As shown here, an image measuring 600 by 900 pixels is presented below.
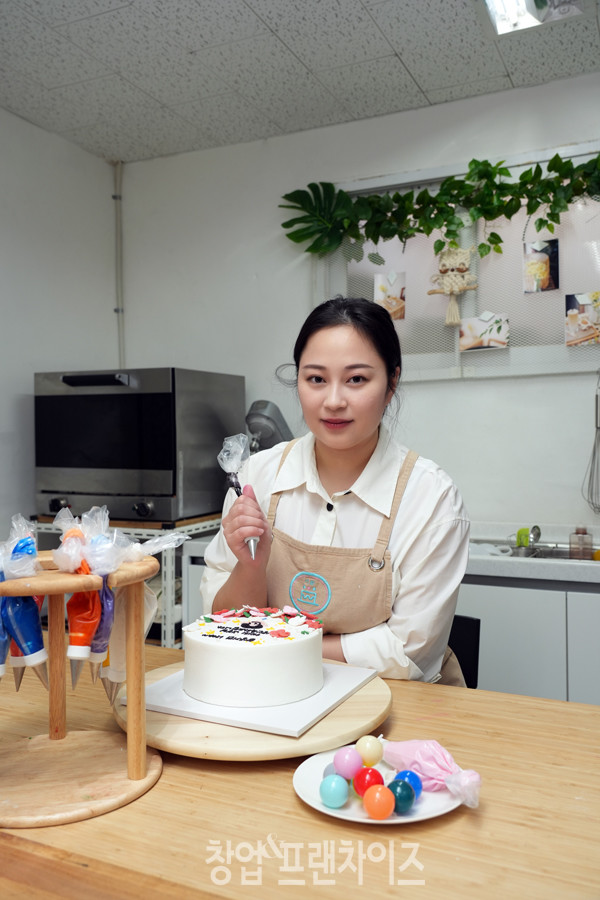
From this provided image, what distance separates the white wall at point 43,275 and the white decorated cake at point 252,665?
2.21 meters

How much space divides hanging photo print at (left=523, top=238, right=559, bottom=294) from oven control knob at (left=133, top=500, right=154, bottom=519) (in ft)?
5.45

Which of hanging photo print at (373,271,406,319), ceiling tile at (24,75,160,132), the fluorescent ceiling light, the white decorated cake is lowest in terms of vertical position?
the white decorated cake

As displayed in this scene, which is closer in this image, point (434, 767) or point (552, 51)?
point (434, 767)

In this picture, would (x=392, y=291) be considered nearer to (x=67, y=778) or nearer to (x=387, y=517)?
(x=387, y=517)

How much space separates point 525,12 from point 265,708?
209cm

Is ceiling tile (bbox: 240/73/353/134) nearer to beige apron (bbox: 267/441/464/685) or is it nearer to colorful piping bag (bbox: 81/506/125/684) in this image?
beige apron (bbox: 267/441/464/685)

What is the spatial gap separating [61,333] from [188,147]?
1073mm

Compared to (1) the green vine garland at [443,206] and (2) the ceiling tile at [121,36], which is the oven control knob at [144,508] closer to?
(1) the green vine garland at [443,206]

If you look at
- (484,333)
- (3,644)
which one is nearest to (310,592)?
(3,644)

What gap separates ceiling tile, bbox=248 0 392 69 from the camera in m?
2.31

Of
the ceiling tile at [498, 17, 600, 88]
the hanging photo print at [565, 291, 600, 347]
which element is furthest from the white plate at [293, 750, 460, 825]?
the ceiling tile at [498, 17, 600, 88]

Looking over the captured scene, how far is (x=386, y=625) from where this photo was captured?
1360mm

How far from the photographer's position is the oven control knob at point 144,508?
2.71 meters

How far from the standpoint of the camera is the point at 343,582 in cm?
145
